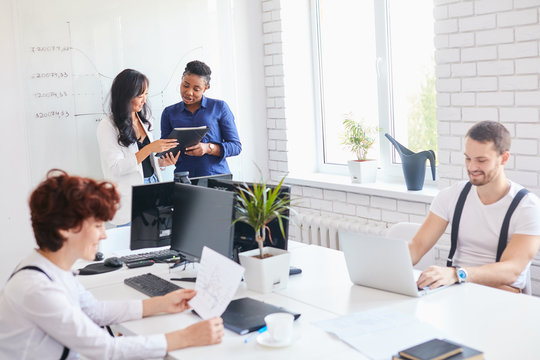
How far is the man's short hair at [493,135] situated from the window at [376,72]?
4.49 ft

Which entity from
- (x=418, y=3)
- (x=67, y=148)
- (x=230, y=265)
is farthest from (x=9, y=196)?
(x=418, y=3)

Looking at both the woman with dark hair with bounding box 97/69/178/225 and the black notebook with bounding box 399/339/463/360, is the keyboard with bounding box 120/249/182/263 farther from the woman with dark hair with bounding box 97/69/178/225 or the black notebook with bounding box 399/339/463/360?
the black notebook with bounding box 399/339/463/360

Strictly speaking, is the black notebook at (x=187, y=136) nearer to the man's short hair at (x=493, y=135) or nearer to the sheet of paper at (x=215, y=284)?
the man's short hair at (x=493, y=135)

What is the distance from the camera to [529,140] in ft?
10.7

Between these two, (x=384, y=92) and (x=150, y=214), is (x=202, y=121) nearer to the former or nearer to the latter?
(x=384, y=92)

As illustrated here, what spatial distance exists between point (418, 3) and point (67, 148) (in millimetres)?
2330

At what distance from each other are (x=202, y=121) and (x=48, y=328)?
252 centimetres

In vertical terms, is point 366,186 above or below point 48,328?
above

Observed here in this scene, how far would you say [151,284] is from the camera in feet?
8.68

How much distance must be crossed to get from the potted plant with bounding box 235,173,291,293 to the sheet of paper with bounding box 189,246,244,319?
0.32m

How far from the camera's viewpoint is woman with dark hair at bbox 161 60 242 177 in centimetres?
419

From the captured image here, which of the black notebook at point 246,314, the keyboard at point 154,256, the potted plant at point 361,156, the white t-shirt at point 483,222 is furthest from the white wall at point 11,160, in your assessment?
the white t-shirt at point 483,222

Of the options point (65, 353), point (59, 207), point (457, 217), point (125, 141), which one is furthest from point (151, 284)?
point (125, 141)

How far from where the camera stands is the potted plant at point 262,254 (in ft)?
8.03
